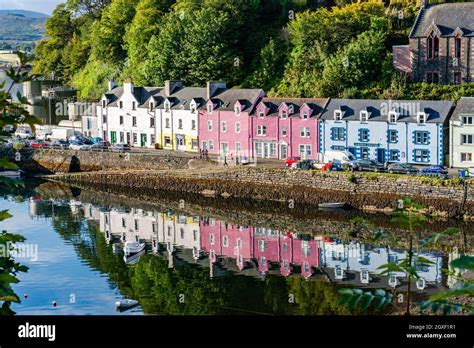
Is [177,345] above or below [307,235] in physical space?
above

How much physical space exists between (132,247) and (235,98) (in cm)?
1669

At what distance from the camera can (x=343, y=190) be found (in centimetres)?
3409

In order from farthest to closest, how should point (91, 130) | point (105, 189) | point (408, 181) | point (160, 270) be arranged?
point (91, 130)
point (105, 189)
point (408, 181)
point (160, 270)

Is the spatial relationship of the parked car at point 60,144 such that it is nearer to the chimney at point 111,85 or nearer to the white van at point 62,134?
the white van at point 62,134

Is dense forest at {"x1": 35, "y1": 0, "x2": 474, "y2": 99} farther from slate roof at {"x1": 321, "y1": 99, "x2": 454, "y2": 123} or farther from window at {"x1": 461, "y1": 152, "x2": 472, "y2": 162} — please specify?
window at {"x1": 461, "y1": 152, "x2": 472, "y2": 162}

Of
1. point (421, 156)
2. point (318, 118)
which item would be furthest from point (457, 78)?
point (318, 118)

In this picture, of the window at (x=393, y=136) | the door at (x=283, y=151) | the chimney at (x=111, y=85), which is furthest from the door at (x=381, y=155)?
the chimney at (x=111, y=85)

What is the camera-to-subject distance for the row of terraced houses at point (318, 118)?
115 feet

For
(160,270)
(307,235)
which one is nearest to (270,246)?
(307,235)

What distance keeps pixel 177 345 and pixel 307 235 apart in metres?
24.7

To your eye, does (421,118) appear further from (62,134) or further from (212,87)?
(62,134)

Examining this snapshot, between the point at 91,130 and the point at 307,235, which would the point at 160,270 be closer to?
the point at 307,235

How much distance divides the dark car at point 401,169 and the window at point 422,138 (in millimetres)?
1420

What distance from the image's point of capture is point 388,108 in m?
36.2
